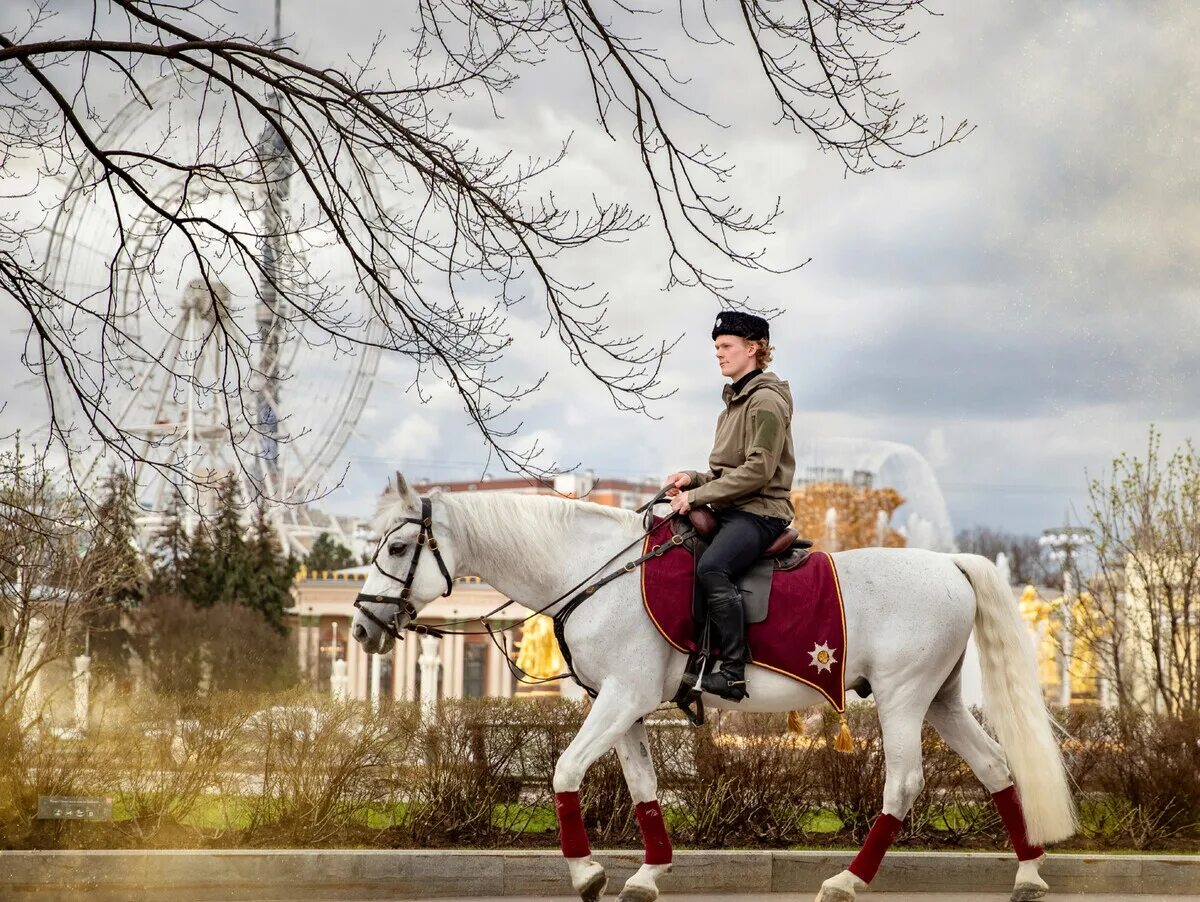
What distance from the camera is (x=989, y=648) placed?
25.3ft

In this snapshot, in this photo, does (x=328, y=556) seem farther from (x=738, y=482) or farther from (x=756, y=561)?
(x=738, y=482)

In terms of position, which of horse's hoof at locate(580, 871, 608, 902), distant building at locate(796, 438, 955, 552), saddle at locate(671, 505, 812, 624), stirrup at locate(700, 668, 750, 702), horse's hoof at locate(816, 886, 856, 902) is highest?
distant building at locate(796, 438, 955, 552)

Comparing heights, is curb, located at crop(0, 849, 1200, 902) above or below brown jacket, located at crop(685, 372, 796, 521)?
below

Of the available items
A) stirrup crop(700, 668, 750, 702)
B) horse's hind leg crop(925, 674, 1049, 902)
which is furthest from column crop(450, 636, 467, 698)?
stirrup crop(700, 668, 750, 702)

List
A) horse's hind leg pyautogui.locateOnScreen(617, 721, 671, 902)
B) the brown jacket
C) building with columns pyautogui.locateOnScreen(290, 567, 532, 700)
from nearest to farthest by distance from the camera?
the brown jacket, horse's hind leg pyautogui.locateOnScreen(617, 721, 671, 902), building with columns pyautogui.locateOnScreen(290, 567, 532, 700)

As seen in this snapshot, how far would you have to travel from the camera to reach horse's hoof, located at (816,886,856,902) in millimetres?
7027

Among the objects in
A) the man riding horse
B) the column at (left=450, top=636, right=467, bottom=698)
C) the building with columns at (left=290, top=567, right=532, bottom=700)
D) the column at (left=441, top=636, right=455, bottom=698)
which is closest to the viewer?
the man riding horse

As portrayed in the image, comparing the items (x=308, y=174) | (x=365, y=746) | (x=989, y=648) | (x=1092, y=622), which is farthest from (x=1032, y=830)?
(x=1092, y=622)

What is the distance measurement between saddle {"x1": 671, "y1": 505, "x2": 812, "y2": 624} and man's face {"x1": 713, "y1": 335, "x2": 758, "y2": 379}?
0.83 meters

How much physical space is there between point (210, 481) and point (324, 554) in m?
81.2

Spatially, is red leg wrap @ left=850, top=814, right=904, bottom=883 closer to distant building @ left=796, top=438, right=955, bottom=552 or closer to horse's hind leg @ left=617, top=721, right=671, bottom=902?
horse's hind leg @ left=617, top=721, right=671, bottom=902

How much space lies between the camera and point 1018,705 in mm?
7664

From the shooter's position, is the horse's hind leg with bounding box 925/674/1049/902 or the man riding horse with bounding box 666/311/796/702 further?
the horse's hind leg with bounding box 925/674/1049/902

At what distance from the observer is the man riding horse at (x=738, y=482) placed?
6.92 metres
